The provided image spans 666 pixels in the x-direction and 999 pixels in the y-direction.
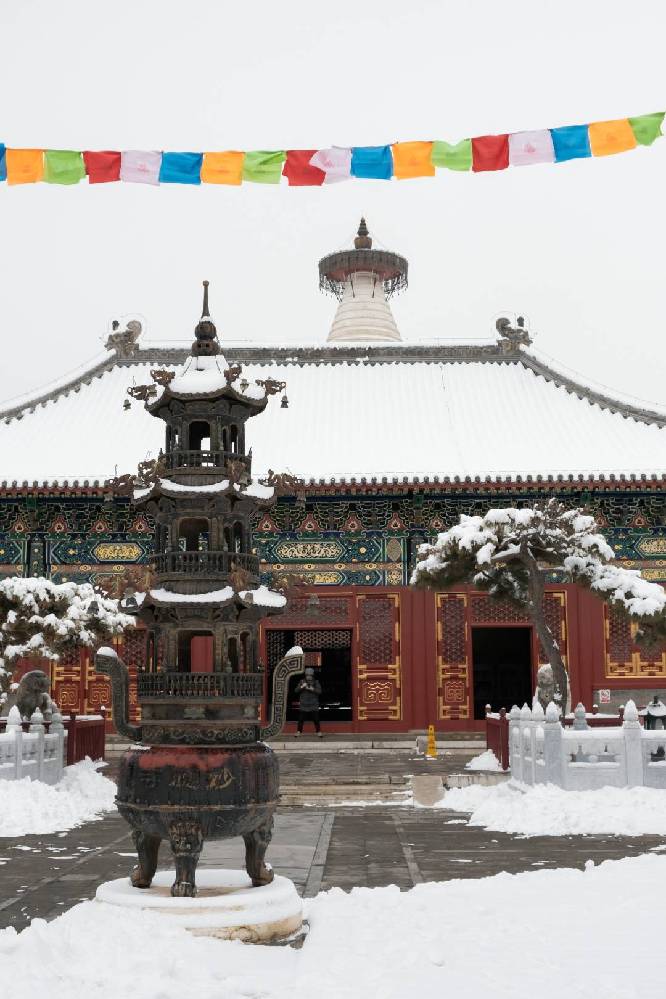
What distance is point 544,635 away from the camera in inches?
685

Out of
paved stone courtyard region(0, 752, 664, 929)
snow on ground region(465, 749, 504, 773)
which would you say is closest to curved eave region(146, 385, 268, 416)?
paved stone courtyard region(0, 752, 664, 929)

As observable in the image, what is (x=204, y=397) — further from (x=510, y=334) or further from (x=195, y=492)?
(x=510, y=334)

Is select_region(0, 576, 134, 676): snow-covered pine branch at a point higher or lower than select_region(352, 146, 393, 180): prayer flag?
lower

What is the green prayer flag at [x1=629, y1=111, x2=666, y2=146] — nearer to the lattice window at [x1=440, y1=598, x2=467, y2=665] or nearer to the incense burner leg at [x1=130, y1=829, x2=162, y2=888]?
the incense burner leg at [x1=130, y1=829, x2=162, y2=888]

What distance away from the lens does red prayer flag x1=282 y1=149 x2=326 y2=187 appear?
12453 mm

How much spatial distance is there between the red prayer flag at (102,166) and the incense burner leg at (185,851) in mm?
7560

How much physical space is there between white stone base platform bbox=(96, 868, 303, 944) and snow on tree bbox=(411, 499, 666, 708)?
9.54 metres

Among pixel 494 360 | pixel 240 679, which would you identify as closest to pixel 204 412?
pixel 240 679

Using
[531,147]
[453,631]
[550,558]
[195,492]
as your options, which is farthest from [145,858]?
[453,631]

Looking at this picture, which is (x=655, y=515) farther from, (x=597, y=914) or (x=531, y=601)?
(x=597, y=914)

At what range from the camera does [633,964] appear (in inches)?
266

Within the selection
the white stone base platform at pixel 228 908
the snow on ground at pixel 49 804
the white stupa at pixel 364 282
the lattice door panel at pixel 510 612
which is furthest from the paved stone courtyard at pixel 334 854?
the white stupa at pixel 364 282

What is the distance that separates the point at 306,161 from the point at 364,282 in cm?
2586

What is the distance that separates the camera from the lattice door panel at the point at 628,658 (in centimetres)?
2425
